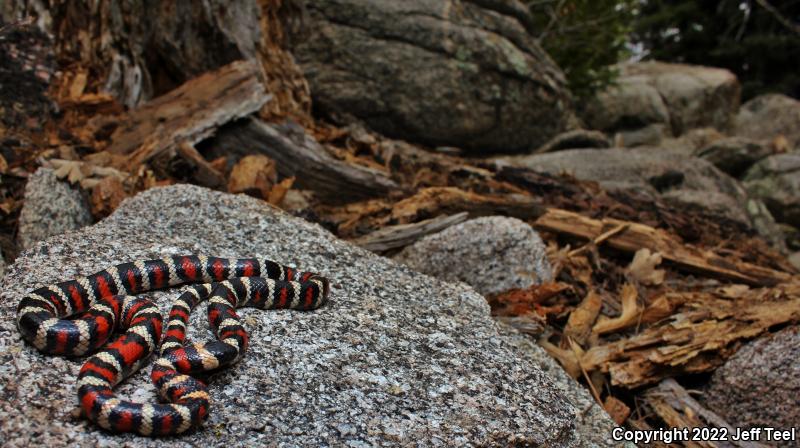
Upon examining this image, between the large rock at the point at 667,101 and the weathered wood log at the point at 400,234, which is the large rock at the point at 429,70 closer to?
the weathered wood log at the point at 400,234

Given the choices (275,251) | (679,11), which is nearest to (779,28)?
(679,11)

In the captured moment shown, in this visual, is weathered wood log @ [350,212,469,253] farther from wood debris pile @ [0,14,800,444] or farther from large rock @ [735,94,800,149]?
large rock @ [735,94,800,149]

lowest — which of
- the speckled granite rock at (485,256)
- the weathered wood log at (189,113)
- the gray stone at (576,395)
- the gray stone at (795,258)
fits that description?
the gray stone at (795,258)

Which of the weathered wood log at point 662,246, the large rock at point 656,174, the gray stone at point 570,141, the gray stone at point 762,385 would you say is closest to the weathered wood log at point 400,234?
the weathered wood log at point 662,246

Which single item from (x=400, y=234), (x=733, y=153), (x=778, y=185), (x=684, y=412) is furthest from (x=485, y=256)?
(x=778, y=185)

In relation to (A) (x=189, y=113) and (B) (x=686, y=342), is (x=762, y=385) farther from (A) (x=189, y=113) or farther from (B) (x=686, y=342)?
(A) (x=189, y=113)

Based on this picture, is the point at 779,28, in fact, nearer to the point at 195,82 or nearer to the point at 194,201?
the point at 195,82
